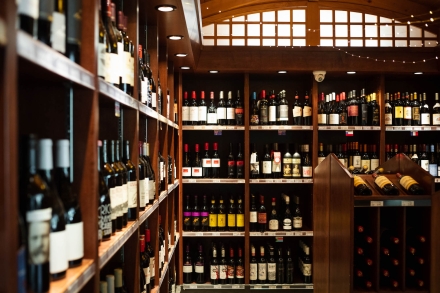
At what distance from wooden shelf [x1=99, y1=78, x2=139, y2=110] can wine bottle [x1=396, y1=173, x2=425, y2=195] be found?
1.57 metres

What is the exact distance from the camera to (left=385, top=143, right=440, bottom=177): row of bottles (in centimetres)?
443

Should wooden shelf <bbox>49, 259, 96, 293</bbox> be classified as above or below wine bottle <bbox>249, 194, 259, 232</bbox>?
above

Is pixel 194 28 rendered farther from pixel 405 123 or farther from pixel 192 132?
pixel 405 123

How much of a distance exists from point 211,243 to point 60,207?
3.49 meters

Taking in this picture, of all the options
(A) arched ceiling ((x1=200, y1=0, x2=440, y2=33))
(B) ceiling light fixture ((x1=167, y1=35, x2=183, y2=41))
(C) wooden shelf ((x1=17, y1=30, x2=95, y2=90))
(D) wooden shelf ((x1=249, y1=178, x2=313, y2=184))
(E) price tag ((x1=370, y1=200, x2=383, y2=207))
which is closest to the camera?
(C) wooden shelf ((x1=17, y1=30, x2=95, y2=90))

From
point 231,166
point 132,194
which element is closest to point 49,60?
point 132,194

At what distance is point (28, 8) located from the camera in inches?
36.9

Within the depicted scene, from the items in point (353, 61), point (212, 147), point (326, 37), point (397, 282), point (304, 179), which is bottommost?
point (397, 282)

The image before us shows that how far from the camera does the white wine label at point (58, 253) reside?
3.51 feet

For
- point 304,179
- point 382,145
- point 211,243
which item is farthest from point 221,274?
point 382,145

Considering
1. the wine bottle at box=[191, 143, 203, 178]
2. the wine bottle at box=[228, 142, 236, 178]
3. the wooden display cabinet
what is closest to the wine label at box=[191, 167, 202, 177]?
the wine bottle at box=[191, 143, 203, 178]

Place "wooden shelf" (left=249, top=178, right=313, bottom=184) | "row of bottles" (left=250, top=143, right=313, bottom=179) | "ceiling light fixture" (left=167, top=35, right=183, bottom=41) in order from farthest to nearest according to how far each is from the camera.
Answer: "row of bottles" (left=250, top=143, right=313, bottom=179), "wooden shelf" (left=249, top=178, right=313, bottom=184), "ceiling light fixture" (left=167, top=35, right=183, bottom=41)

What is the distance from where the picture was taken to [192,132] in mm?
4719

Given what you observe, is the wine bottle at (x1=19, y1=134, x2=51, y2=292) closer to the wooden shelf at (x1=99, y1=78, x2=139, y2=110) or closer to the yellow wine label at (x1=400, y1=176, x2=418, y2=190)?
the wooden shelf at (x1=99, y1=78, x2=139, y2=110)
